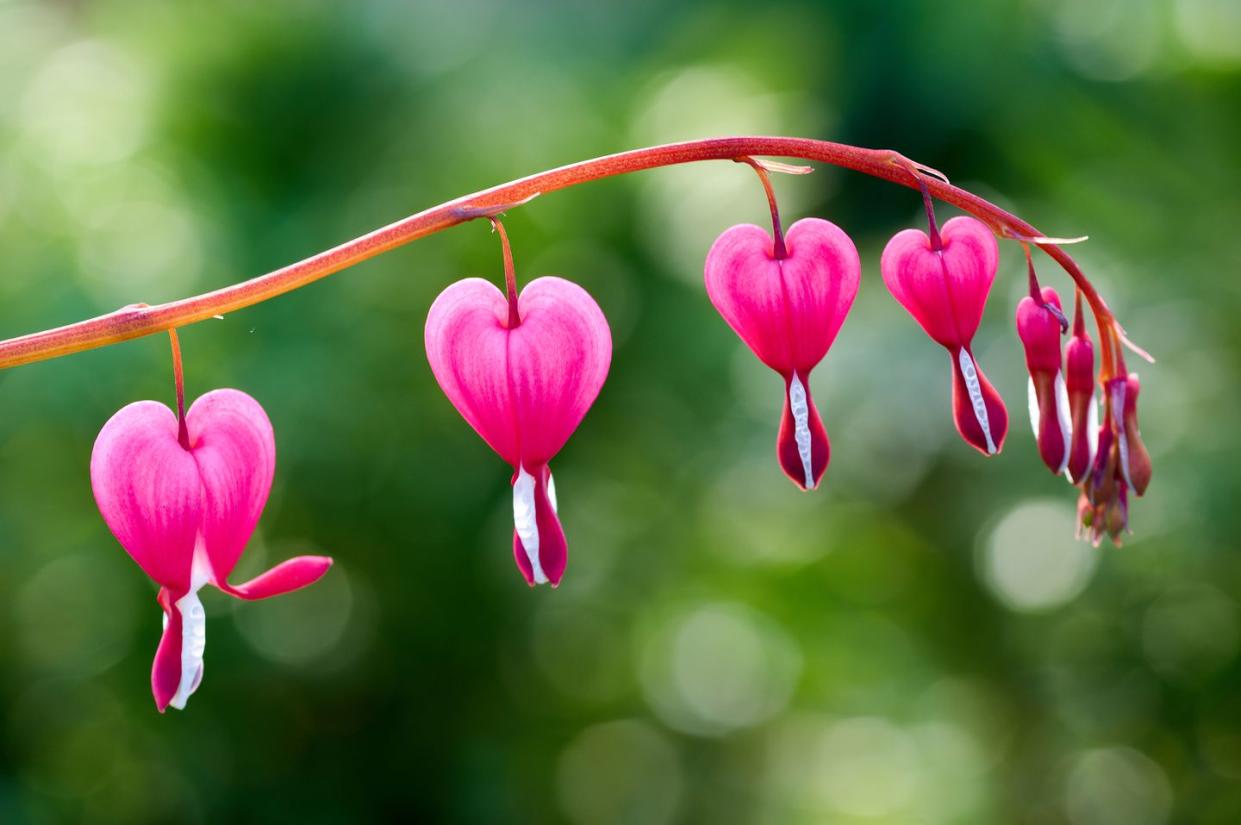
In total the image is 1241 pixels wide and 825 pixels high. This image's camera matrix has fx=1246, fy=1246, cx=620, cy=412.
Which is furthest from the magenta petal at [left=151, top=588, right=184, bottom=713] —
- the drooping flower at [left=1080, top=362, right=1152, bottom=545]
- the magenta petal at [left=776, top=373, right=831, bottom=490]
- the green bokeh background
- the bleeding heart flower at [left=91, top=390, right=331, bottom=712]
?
the green bokeh background

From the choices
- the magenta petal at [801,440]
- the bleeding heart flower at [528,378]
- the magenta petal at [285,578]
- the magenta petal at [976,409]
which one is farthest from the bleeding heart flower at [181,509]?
the magenta petal at [976,409]

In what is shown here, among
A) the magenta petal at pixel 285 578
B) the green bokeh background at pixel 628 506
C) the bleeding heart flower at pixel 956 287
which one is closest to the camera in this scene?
the magenta petal at pixel 285 578

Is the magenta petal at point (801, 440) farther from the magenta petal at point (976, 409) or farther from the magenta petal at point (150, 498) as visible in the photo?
the magenta petal at point (150, 498)

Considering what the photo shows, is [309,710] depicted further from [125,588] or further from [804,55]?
[804,55]

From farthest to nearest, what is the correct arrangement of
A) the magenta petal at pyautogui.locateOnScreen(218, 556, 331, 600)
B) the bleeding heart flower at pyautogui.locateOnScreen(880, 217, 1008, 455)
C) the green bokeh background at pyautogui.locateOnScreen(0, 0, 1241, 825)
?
1. the green bokeh background at pyautogui.locateOnScreen(0, 0, 1241, 825)
2. the bleeding heart flower at pyautogui.locateOnScreen(880, 217, 1008, 455)
3. the magenta petal at pyautogui.locateOnScreen(218, 556, 331, 600)

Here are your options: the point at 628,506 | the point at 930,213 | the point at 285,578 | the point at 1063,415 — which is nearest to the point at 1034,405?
the point at 1063,415

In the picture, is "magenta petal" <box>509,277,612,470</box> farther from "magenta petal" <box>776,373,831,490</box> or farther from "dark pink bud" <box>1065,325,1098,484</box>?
"dark pink bud" <box>1065,325,1098,484</box>

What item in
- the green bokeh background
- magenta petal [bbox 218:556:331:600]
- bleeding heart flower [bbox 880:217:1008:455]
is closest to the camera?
magenta petal [bbox 218:556:331:600]
